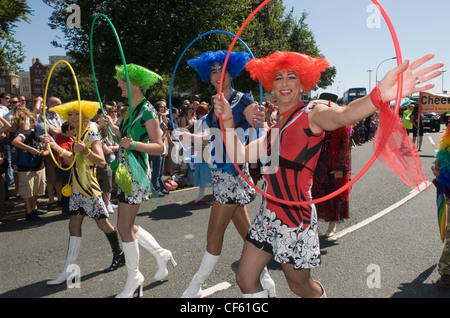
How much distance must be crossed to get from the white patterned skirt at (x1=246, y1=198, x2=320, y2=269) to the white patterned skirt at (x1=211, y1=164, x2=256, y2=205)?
0.73m

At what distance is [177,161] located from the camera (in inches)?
395

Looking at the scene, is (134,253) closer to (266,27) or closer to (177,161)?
(177,161)

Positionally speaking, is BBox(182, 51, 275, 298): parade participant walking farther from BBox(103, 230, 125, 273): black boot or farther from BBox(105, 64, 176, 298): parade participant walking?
BBox(103, 230, 125, 273): black boot

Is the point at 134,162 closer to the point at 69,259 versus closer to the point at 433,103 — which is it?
the point at 69,259

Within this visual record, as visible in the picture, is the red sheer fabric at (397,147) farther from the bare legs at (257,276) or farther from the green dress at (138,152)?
the green dress at (138,152)

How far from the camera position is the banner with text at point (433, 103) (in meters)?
12.4

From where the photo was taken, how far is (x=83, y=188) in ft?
12.9

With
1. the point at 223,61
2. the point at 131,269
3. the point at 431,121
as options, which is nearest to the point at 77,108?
the point at 223,61

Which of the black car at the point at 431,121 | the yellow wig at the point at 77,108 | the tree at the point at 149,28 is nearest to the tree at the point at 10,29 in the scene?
the tree at the point at 149,28

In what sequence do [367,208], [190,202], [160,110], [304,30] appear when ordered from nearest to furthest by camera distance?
1. [367,208]
2. [190,202]
3. [160,110]
4. [304,30]

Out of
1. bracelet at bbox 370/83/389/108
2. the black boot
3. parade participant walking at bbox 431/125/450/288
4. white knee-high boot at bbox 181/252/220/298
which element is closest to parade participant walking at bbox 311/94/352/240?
parade participant walking at bbox 431/125/450/288

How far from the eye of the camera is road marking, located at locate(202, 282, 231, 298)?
3484mm
